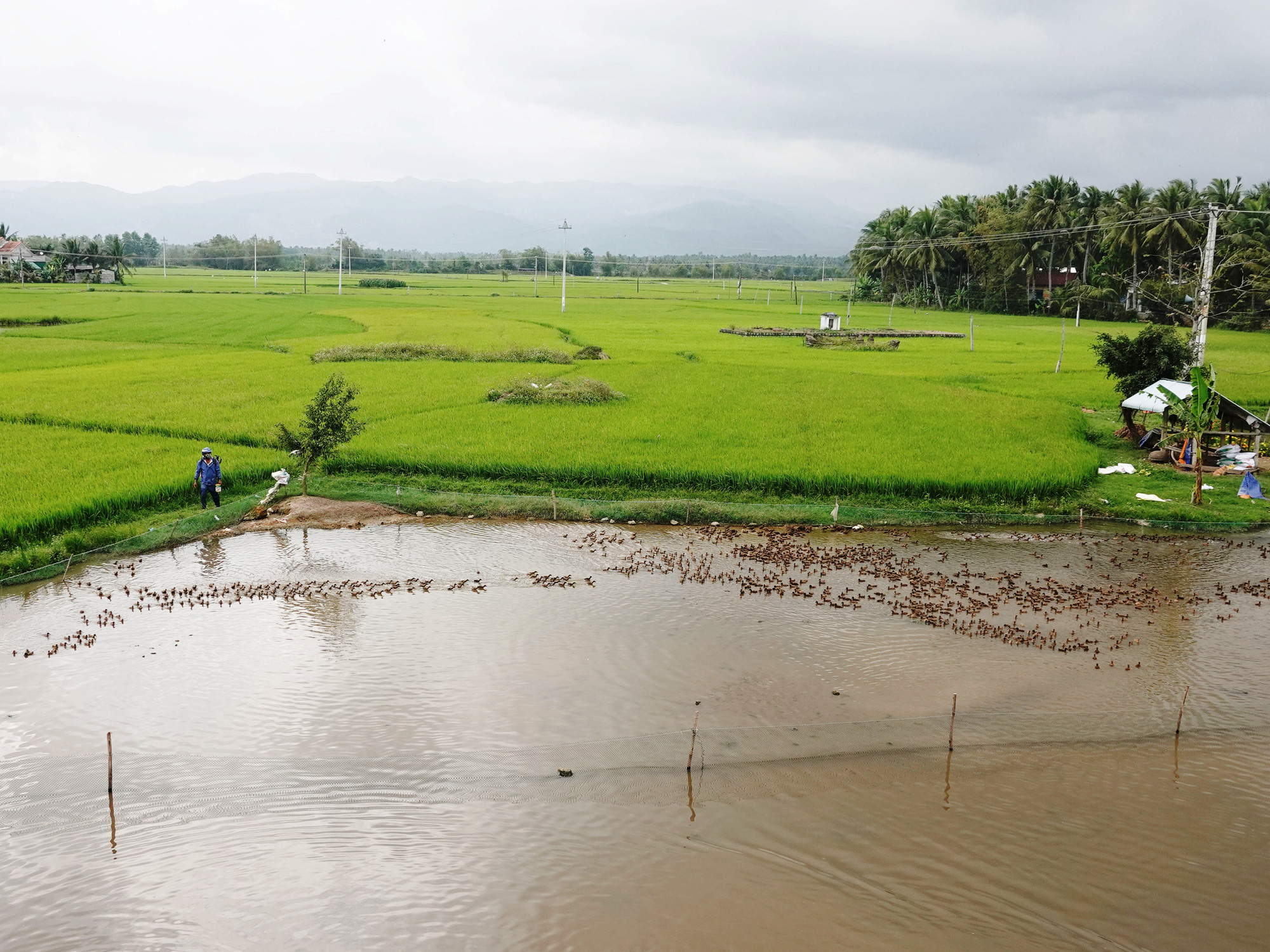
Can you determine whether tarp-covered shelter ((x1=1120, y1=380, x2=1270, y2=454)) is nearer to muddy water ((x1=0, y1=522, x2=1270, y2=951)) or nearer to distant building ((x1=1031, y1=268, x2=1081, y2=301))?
muddy water ((x1=0, y1=522, x2=1270, y2=951))

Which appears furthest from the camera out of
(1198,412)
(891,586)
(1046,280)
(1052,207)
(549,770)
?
(1046,280)

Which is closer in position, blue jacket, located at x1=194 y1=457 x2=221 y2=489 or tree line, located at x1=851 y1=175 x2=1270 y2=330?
blue jacket, located at x1=194 y1=457 x2=221 y2=489

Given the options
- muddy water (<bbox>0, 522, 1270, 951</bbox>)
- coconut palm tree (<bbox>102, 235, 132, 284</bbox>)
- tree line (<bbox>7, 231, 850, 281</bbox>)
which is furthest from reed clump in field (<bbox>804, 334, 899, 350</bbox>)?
coconut palm tree (<bbox>102, 235, 132, 284</bbox>)

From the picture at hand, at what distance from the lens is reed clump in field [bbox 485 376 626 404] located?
23047 millimetres

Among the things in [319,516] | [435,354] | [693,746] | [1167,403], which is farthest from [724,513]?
[435,354]

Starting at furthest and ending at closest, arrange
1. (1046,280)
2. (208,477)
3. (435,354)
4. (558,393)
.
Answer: (1046,280)
(435,354)
(558,393)
(208,477)

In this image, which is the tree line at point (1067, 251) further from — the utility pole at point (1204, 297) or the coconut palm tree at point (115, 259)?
the coconut palm tree at point (115, 259)

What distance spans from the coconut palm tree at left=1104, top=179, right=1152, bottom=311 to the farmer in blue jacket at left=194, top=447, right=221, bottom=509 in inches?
2004

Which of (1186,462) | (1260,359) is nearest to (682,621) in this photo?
(1186,462)

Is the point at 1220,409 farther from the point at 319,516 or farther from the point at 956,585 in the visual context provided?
the point at 319,516

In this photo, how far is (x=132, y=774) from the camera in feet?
23.1

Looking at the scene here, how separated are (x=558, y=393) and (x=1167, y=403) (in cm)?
1375

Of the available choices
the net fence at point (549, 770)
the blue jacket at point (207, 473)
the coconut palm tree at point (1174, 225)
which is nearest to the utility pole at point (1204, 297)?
the net fence at point (549, 770)

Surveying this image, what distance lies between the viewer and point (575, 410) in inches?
867
